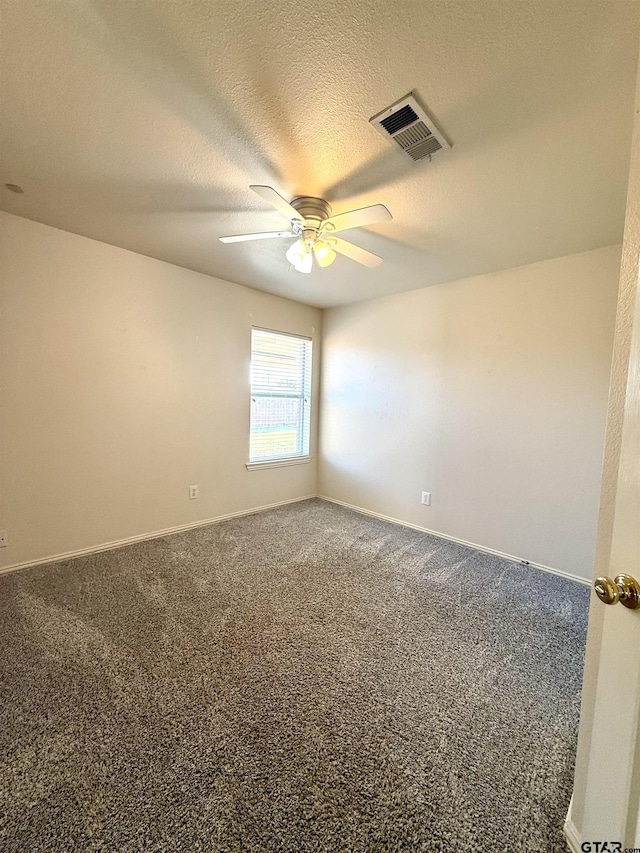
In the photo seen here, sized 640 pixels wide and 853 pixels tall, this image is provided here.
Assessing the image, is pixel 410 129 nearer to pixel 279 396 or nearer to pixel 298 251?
pixel 298 251

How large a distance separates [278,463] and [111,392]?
1857mm

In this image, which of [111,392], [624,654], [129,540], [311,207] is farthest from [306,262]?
[129,540]

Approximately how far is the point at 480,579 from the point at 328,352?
288 centimetres

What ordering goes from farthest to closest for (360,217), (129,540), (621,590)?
(129,540) < (360,217) < (621,590)

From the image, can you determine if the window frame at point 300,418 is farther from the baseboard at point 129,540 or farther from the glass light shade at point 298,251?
the glass light shade at point 298,251

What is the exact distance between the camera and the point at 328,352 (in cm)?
421

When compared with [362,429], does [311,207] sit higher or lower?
higher

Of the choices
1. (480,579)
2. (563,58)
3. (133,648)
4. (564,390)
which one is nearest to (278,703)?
(133,648)

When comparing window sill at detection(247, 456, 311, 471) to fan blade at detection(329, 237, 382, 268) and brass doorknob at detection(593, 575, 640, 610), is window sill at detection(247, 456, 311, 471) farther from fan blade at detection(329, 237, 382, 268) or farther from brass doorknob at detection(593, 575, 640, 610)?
brass doorknob at detection(593, 575, 640, 610)

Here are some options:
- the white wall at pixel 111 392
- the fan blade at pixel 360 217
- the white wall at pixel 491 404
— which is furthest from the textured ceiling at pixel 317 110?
the white wall at pixel 491 404

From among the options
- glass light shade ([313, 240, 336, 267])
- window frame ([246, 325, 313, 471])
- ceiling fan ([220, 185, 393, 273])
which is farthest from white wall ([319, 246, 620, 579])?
glass light shade ([313, 240, 336, 267])

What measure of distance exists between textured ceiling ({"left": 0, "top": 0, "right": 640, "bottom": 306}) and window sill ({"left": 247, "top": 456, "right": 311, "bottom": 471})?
231 centimetres

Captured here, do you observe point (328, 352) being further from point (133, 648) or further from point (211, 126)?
point (133, 648)

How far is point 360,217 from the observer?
5.54 feet
